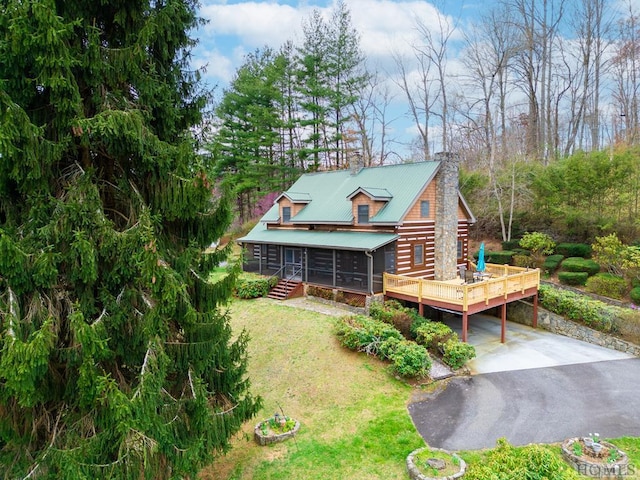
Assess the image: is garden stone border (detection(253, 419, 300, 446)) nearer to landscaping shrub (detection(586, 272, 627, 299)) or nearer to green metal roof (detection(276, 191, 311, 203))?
green metal roof (detection(276, 191, 311, 203))

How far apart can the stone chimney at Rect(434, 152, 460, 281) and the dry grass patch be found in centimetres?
737

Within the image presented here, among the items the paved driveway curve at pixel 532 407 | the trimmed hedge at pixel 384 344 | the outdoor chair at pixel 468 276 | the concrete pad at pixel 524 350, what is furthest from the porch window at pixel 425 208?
the paved driveway curve at pixel 532 407

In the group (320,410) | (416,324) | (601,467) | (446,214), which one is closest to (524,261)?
(446,214)

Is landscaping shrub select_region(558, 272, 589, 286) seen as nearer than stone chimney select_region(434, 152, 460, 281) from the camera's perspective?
No

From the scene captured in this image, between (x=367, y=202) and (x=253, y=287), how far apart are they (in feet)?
24.5

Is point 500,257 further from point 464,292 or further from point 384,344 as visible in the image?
point 384,344

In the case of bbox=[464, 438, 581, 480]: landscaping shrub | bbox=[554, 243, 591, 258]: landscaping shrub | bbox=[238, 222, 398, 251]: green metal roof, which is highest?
bbox=[238, 222, 398, 251]: green metal roof

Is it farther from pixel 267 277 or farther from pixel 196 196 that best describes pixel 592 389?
pixel 267 277

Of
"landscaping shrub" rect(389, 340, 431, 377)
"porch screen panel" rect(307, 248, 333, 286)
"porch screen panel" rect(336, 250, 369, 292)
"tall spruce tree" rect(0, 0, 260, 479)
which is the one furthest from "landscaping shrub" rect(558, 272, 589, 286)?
"tall spruce tree" rect(0, 0, 260, 479)

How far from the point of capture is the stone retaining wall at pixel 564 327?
54.3ft

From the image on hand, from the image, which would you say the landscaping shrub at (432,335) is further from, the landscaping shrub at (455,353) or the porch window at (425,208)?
the porch window at (425,208)

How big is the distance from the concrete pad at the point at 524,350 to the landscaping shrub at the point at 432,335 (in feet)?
4.35

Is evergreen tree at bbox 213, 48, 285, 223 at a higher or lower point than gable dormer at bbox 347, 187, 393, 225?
higher

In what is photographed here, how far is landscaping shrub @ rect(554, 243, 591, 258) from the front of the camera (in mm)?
23641
